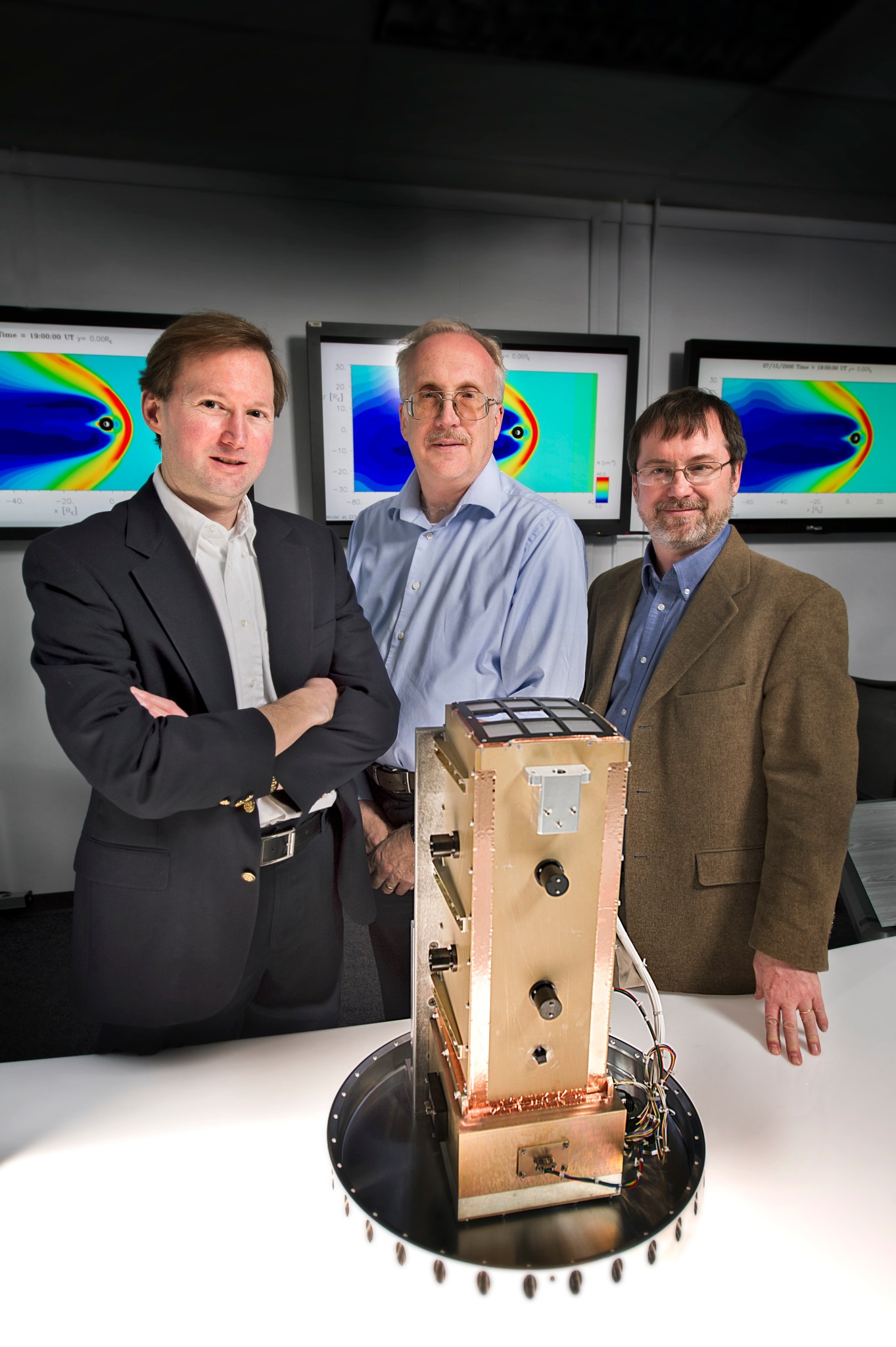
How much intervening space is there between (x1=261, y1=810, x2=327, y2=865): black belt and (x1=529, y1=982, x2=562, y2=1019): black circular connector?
0.73 m

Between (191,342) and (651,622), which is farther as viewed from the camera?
(651,622)

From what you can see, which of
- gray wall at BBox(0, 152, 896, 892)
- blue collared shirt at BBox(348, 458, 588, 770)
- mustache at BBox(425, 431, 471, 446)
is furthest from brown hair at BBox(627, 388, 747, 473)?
gray wall at BBox(0, 152, 896, 892)

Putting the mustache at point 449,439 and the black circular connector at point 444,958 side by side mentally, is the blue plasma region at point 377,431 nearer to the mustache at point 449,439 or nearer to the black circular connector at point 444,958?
the mustache at point 449,439

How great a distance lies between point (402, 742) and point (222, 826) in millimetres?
414

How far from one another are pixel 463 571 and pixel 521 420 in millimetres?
1657

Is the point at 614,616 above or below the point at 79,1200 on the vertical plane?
above

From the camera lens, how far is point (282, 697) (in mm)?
1291

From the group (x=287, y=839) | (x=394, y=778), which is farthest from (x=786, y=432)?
(x=287, y=839)

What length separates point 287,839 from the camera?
1349 millimetres

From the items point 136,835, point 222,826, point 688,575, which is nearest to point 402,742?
point 222,826

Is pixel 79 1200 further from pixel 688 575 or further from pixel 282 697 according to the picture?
pixel 688 575

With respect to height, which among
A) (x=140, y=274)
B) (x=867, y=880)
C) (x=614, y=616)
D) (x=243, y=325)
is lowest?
(x=867, y=880)

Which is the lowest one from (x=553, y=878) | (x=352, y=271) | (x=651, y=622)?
(x=553, y=878)

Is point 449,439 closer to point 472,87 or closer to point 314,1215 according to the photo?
point 472,87
